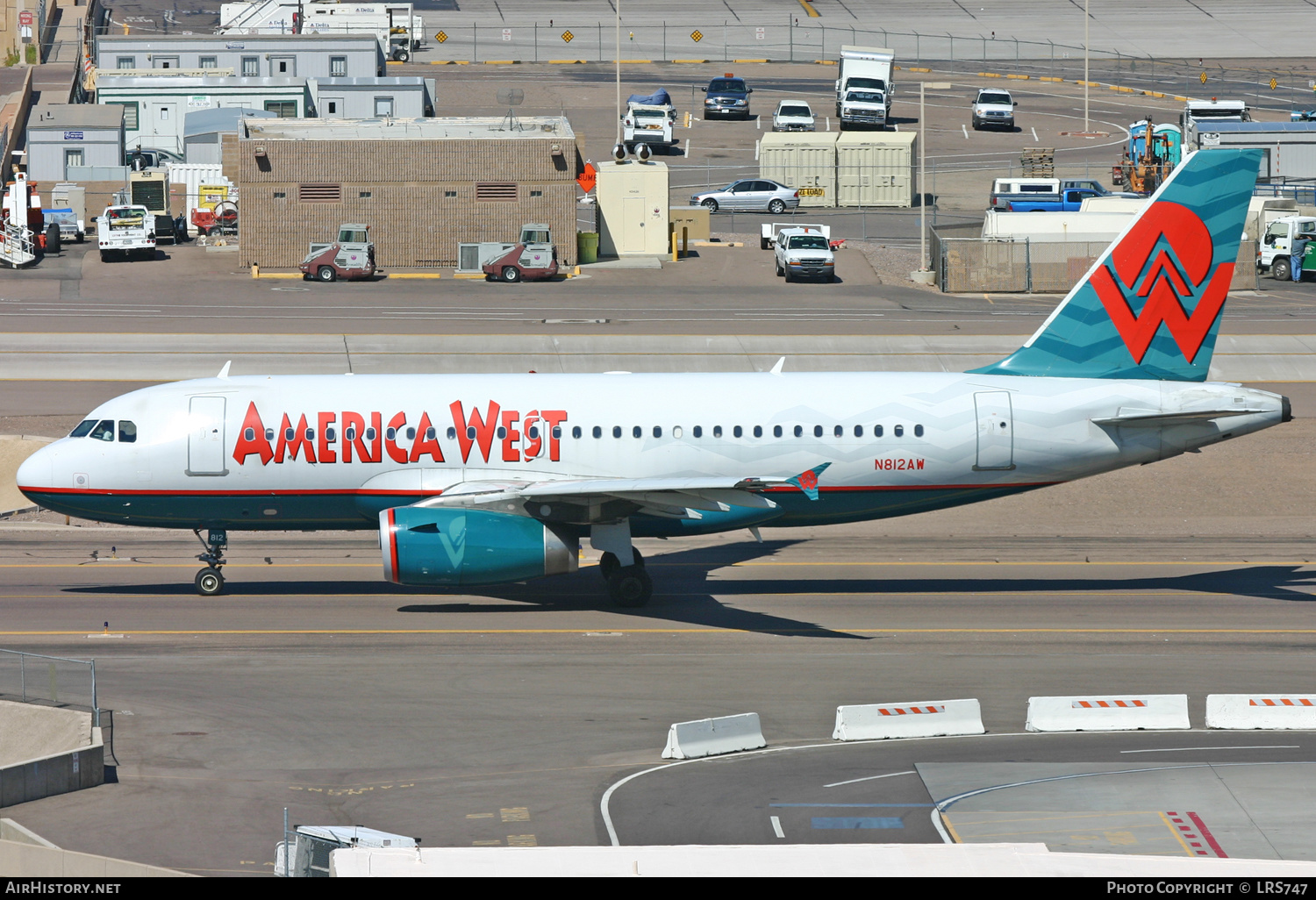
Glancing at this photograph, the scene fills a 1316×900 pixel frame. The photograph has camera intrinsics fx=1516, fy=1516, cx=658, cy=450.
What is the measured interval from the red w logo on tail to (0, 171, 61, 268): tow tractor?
5997cm

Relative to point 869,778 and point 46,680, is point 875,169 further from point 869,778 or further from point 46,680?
point 869,778

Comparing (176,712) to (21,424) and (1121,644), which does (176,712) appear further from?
(21,424)

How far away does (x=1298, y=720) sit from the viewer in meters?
26.2

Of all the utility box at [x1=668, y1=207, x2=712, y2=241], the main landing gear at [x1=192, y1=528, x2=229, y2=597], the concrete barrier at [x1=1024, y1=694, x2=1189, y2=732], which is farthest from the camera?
the utility box at [x1=668, y1=207, x2=712, y2=241]

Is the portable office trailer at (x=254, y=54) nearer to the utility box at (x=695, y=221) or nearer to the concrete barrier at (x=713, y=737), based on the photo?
the utility box at (x=695, y=221)

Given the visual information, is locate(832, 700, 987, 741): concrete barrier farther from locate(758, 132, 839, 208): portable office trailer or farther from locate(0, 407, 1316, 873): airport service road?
locate(758, 132, 839, 208): portable office trailer

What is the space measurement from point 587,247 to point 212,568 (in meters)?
46.2

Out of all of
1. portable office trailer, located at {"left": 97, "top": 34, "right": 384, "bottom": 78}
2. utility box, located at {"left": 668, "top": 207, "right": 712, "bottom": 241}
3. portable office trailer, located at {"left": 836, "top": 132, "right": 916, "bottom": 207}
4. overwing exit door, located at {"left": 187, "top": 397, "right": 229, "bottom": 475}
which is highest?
portable office trailer, located at {"left": 97, "top": 34, "right": 384, "bottom": 78}

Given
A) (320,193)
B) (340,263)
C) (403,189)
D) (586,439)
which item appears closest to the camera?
(586,439)

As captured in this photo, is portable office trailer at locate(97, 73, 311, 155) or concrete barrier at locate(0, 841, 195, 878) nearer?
concrete barrier at locate(0, 841, 195, 878)

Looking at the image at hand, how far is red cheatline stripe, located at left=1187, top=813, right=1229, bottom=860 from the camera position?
20641 millimetres

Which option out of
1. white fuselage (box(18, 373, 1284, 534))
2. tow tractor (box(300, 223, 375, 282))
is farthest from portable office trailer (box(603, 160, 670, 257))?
white fuselage (box(18, 373, 1284, 534))

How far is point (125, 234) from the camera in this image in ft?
255

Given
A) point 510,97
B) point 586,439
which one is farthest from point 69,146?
point 586,439
